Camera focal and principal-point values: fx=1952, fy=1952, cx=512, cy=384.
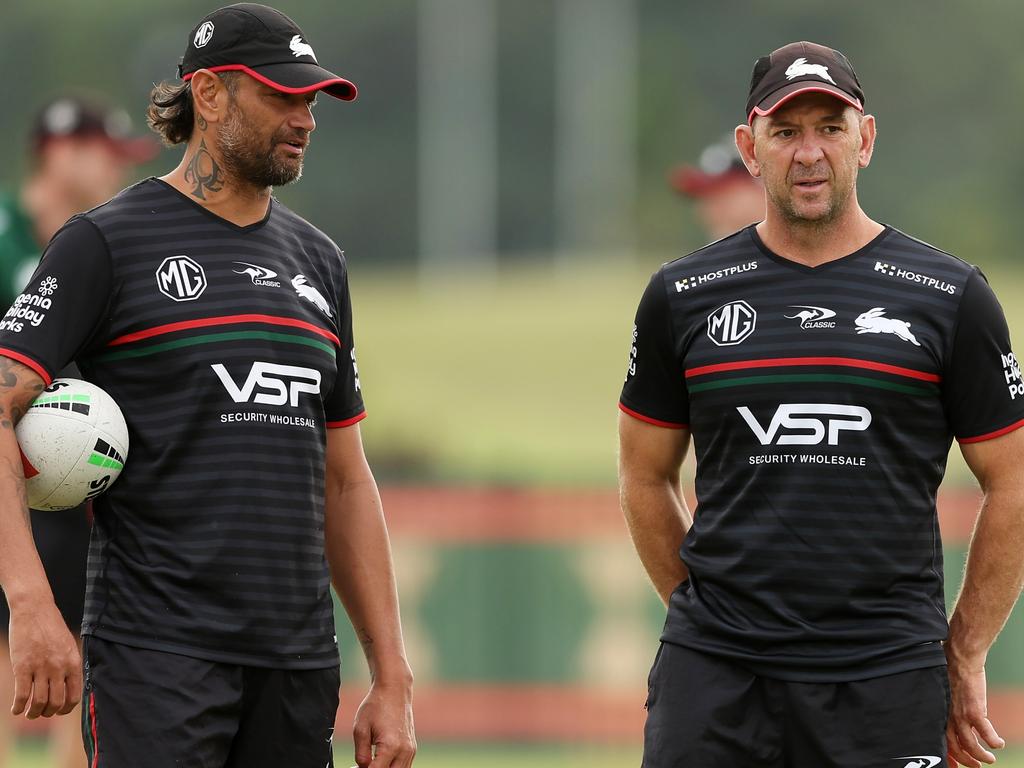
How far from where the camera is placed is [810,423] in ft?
16.6

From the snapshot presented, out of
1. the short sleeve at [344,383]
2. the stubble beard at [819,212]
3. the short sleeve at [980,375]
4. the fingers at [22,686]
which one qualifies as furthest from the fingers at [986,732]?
the fingers at [22,686]

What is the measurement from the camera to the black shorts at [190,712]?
Answer: 15.9 ft

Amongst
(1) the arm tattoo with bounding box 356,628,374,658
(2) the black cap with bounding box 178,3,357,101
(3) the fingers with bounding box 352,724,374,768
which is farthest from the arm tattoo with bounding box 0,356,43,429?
(3) the fingers with bounding box 352,724,374,768

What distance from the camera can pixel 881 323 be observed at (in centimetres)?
508

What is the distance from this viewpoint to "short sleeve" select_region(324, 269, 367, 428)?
5.35 m

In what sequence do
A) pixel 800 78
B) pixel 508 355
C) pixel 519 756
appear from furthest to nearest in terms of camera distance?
pixel 508 355
pixel 519 756
pixel 800 78

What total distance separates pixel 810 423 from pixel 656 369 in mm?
507

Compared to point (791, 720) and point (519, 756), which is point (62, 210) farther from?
point (519, 756)

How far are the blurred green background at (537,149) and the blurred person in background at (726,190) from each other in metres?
22.5

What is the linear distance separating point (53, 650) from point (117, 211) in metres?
1.16

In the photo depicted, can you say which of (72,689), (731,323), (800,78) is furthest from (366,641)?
(800,78)

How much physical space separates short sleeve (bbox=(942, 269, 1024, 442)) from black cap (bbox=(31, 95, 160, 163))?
3.54m

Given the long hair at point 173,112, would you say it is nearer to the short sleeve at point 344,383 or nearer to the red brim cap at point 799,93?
the short sleeve at point 344,383

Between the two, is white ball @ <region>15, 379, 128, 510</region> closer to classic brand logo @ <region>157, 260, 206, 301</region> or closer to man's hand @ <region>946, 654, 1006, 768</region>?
classic brand logo @ <region>157, 260, 206, 301</region>
